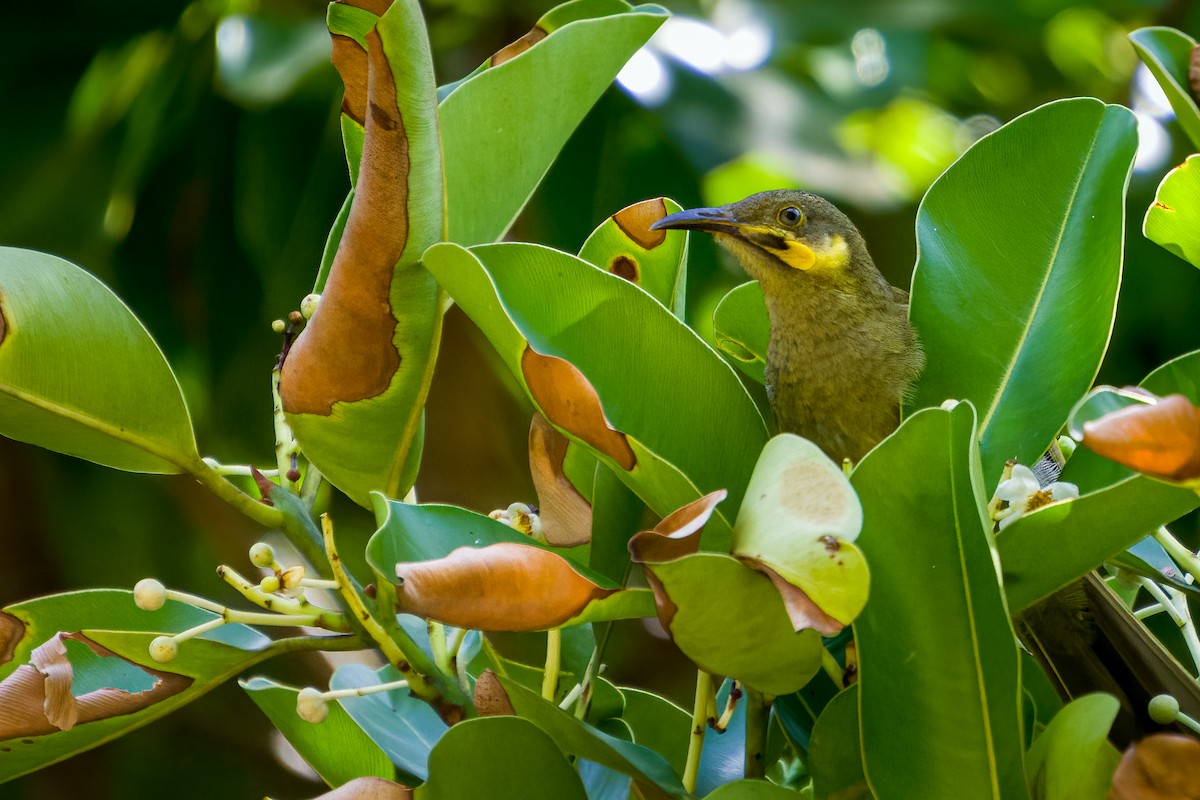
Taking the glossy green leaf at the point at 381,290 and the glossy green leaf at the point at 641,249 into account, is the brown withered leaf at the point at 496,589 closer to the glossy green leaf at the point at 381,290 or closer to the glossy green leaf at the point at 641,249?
the glossy green leaf at the point at 381,290

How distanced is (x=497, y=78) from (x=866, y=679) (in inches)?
25.4

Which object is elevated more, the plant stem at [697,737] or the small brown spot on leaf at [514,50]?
the small brown spot on leaf at [514,50]

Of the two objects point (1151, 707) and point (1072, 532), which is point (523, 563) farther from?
point (1151, 707)

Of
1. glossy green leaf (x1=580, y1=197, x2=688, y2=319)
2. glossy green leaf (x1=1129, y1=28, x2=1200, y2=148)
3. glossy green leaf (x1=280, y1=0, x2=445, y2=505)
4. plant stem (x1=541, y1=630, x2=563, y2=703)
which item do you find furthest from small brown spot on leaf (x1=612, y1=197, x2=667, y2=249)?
glossy green leaf (x1=1129, y1=28, x2=1200, y2=148)

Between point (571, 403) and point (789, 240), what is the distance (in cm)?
101

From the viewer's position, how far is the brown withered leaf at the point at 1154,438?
2.24 feet

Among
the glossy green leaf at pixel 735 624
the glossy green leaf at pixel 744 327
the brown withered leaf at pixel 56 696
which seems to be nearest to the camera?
the glossy green leaf at pixel 735 624

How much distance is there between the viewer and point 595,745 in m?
0.99

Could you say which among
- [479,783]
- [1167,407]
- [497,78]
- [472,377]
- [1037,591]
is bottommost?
[472,377]

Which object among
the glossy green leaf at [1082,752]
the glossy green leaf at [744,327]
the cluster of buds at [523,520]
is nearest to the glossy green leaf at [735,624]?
the glossy green leaf at [1082,752]

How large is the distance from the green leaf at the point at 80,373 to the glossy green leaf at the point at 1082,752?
725 mm

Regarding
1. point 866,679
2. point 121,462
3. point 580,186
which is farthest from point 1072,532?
point 580,186

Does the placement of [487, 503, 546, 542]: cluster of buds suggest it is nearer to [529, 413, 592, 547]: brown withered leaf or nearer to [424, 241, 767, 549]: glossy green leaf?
[529, 413, 592, 547]: brown withered leaf

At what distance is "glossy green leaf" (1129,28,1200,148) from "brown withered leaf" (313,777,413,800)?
961 millimetres
